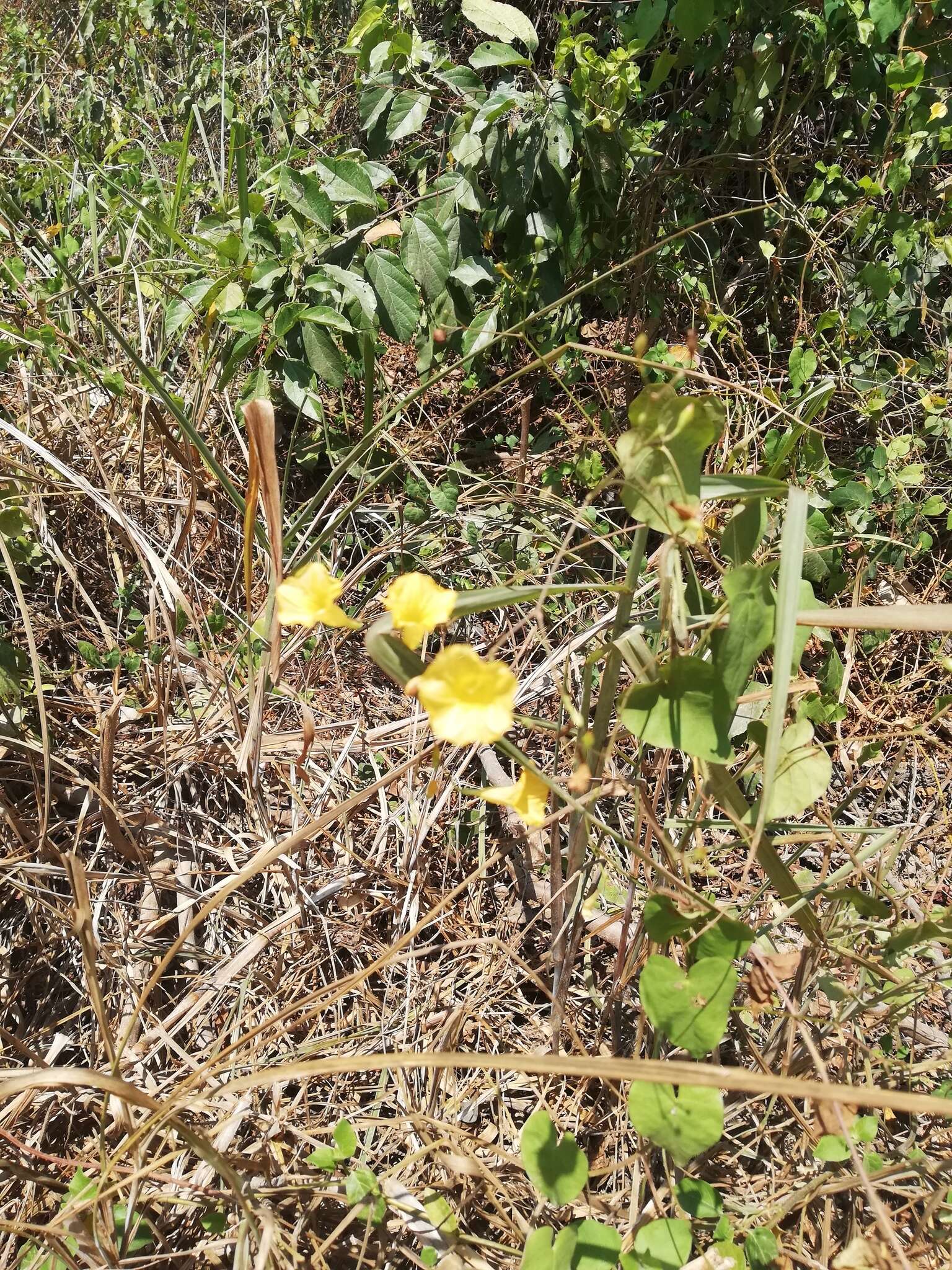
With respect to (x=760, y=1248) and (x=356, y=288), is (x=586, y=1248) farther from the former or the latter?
(x=356, y=288)

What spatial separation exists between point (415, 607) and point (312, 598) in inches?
4.6

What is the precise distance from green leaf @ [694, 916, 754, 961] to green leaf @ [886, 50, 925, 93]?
1536 millimetres

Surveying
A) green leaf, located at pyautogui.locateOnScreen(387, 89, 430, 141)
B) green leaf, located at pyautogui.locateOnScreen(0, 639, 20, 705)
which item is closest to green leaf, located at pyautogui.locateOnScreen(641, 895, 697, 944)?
green leaf, located at pyautogui.locateOnScreen(0, 639, 20, 705)

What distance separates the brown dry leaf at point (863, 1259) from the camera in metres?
0.78

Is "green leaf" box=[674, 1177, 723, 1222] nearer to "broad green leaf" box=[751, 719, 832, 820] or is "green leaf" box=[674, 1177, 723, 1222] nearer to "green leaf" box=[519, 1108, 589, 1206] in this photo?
"green leaf" box=[519, 1108, 589, 1206]

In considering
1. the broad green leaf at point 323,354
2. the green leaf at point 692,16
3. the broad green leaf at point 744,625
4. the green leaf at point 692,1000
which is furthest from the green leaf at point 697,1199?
the green leaf at point 692,16

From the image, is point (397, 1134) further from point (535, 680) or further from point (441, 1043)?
point (535, 680)

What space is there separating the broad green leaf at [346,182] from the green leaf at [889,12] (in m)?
0.95

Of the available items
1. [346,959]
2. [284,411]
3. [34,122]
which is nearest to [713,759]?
[346,959]

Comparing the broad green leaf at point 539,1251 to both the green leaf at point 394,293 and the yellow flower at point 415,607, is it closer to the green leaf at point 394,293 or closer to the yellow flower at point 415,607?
the yellow flower at point 415,607

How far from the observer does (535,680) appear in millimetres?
1365

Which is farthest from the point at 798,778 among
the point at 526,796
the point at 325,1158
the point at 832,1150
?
the point at 325,1158

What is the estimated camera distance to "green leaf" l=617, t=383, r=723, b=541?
0.68 meters

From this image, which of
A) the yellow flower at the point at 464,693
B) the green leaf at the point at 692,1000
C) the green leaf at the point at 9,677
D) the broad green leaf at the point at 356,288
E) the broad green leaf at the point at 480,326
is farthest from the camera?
the broad green leaf at the point at 480,326
